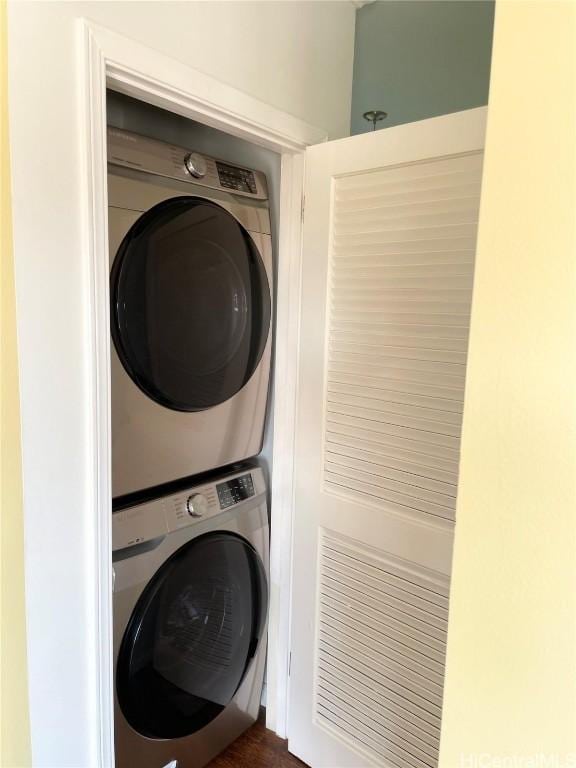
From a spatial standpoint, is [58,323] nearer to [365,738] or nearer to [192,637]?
[192,637]

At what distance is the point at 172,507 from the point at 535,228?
1238mm

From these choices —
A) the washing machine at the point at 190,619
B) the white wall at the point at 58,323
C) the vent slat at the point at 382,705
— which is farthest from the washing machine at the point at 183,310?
the vent slat at the point at 382,705

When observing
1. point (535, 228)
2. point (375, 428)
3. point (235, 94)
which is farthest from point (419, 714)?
point (235, 94)

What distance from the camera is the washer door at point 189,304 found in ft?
4.60

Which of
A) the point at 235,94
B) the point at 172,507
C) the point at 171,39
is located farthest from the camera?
the point at 172,507

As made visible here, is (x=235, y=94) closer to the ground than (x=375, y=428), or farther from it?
farther from it

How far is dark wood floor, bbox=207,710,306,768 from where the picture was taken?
72.4 inches

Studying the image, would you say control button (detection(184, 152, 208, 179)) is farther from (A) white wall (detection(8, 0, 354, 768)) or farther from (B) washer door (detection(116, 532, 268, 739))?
(B) washer door (detection(116, 532, 268, 739))

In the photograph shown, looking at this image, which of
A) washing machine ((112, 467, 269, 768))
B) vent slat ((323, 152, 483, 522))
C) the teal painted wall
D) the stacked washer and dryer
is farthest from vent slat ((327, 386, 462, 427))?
the teal painted wall

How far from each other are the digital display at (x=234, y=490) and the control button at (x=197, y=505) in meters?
0.07

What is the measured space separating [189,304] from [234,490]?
2.01 ft

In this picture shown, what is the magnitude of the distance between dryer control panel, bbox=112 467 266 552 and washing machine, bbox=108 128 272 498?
6 centimetres

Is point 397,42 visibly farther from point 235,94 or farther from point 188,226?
point 188,226

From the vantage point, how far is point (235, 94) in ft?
4.73
